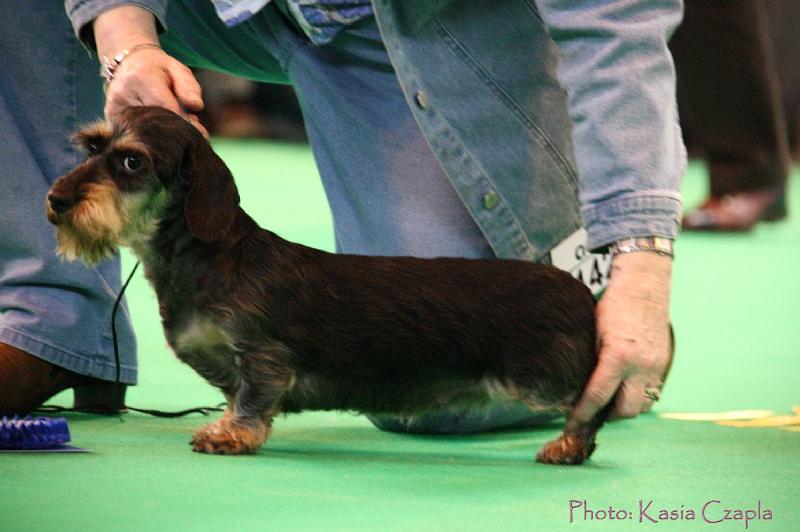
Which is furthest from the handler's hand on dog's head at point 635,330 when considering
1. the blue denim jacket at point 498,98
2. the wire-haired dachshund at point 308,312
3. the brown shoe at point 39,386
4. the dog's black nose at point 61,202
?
the brown shoe at point 39,386

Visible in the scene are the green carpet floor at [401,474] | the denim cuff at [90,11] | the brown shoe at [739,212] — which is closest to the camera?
the green carpet floor at [401,474]

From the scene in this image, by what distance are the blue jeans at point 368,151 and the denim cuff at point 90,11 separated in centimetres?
38

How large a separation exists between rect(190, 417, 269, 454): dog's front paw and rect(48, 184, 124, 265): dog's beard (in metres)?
0.35

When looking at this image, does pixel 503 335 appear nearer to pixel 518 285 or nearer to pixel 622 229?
pixel 518 285

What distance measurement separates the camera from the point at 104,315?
2.59 meters

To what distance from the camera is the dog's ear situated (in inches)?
81.5

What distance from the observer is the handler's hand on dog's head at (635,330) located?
198 centimetres

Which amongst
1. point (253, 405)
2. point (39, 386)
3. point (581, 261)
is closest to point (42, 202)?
point (39, 386)

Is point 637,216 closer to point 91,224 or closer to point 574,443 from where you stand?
point 574,443

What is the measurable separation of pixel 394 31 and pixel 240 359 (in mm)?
776

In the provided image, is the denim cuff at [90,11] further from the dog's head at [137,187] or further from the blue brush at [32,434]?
the blue brush at [32,434]

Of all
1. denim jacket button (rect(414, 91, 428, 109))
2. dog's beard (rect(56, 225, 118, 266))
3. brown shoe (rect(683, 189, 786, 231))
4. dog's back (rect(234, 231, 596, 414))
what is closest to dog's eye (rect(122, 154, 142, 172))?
dog's beard (rect(56, 225, 118, 266))

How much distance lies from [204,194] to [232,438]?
0.40 m

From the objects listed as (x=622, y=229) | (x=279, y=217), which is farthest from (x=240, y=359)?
(x=279, y=217)
